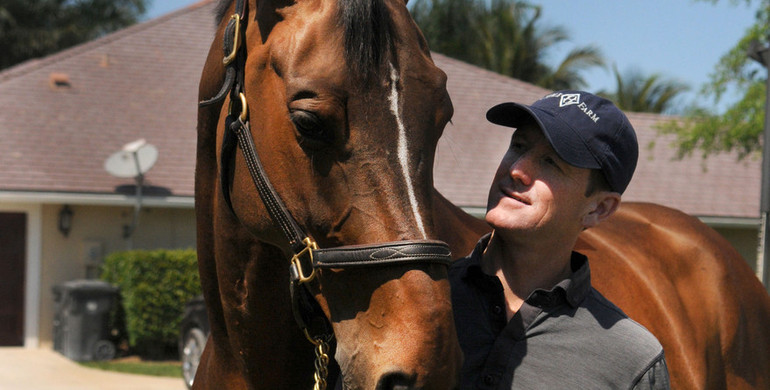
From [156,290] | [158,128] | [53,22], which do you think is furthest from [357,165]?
[53,22]

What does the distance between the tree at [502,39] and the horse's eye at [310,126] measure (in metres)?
26.9

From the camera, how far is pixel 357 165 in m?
2.03

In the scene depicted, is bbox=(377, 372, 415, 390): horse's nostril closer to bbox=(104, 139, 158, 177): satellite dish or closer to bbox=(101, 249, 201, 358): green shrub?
bbox=(101, 249, 201, 358): green shrub

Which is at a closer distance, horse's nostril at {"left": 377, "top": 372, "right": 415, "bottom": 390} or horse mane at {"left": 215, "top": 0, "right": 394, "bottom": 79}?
horse's nostril at {"left": 377, "top": 372, "right": 415, "bottom": 390}

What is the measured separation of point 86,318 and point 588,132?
12567 mm

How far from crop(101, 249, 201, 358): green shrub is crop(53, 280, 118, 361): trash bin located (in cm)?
34

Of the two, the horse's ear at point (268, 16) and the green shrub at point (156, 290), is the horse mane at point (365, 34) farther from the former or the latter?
the green shrub at point (156, 290)

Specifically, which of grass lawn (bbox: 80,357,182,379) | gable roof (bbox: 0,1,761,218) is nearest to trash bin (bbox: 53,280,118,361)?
grass lawn (bbox: 80,357,182,379)

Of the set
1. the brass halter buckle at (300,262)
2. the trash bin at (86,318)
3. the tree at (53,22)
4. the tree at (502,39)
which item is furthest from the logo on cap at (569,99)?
the tree at (53,22)

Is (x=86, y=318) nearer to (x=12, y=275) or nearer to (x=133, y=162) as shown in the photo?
(x=12, y=275)

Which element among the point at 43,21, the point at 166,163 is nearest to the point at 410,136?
the point at 166,163

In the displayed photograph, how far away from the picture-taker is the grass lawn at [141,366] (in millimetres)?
12211

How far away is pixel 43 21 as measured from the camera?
106 ft

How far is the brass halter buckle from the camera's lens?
6.98 feet
